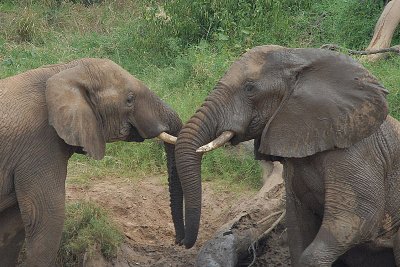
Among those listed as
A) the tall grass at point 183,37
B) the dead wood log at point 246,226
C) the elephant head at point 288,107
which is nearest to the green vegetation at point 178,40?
the tall grass at point 183,37

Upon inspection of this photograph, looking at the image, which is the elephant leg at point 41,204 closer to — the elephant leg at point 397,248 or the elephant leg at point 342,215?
the elephant leg at point 342,215

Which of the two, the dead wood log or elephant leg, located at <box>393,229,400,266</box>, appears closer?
elephant leg, located at <box>393,229,400,266</box>

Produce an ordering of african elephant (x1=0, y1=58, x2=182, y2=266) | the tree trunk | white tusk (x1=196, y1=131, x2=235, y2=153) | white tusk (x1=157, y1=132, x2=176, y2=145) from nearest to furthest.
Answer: white tusk (x1=196, y1=131, x2=235, y2=153) < african elephant (x1=0, y1=58, x2=182, y2=266) < white tusk (x1=157, y1=132, x2=176, y2=145) < the tree trunk

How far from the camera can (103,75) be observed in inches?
250

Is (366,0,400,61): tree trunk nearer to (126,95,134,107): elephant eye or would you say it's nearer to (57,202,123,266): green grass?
(57,202,123,266): green grass

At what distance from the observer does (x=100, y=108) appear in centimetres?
634

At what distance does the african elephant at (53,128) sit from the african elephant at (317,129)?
2.01 ft

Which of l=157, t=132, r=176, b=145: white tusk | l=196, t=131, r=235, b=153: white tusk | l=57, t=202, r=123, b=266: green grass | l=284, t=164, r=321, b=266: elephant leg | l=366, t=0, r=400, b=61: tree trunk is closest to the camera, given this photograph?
l=196, t=131, r=235, b=153: white tusk

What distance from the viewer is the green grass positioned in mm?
7070

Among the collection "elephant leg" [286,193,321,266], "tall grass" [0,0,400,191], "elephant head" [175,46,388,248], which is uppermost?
"elephant head" [175,46,388,248]

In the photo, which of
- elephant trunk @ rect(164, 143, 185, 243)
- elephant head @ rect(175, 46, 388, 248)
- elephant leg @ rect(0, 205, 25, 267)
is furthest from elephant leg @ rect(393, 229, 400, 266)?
elephant leg @ rect(0, 205, 25, 267)

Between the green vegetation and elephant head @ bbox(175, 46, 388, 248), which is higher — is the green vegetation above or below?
below

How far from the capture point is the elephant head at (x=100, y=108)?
6.13 m

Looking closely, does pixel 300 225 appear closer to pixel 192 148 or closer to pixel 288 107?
pixel 288 107
